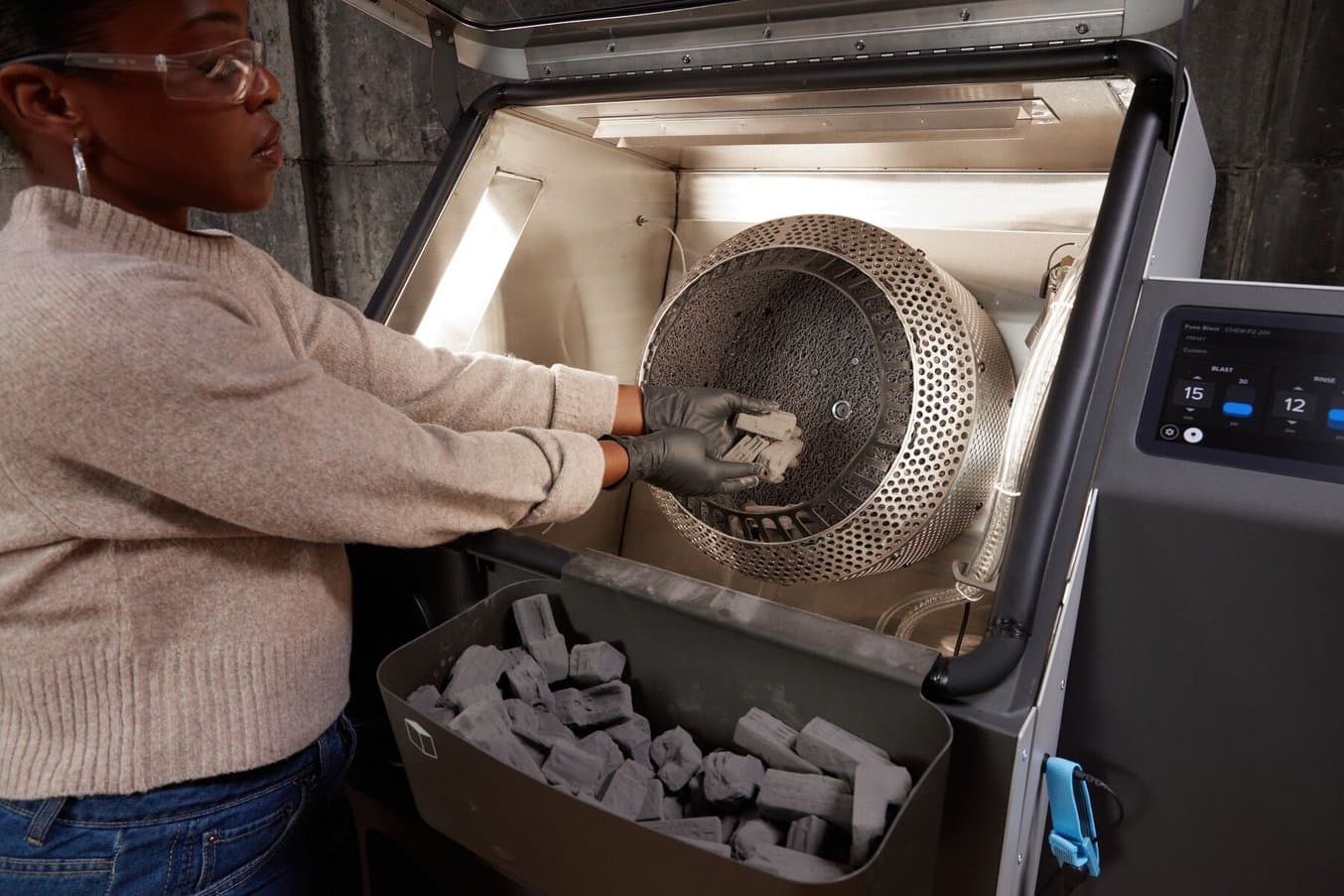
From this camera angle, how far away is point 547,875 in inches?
29.8

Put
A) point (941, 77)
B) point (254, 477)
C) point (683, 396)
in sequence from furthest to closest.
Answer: point (683, 396)
point (941, 77)
point (254, 477)

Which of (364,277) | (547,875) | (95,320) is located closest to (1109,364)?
(547,875)

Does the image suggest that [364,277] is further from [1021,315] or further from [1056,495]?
[1056,495]

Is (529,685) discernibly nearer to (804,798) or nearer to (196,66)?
(804,798)

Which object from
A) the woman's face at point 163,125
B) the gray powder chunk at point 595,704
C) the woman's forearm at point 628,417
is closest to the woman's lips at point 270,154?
the woman's face at point 163,125

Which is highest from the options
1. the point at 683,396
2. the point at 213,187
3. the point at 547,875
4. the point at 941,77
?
the point at 941,77

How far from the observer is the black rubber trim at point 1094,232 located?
761 mm

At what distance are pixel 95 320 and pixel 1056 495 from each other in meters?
0.84

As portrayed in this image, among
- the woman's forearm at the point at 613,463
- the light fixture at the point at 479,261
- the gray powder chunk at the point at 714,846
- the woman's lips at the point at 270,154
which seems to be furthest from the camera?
the light fixture at the point at 479,261

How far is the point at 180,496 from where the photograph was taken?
0.71 metres

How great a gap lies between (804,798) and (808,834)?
33mm

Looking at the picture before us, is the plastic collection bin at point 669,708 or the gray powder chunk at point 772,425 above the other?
the gray powder chunk at point 772,425

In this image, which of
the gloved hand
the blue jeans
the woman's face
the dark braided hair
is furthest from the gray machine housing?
the dark braided hair

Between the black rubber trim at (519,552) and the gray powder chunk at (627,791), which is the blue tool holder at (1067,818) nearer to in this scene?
the gray powder chunk at (627,791)
